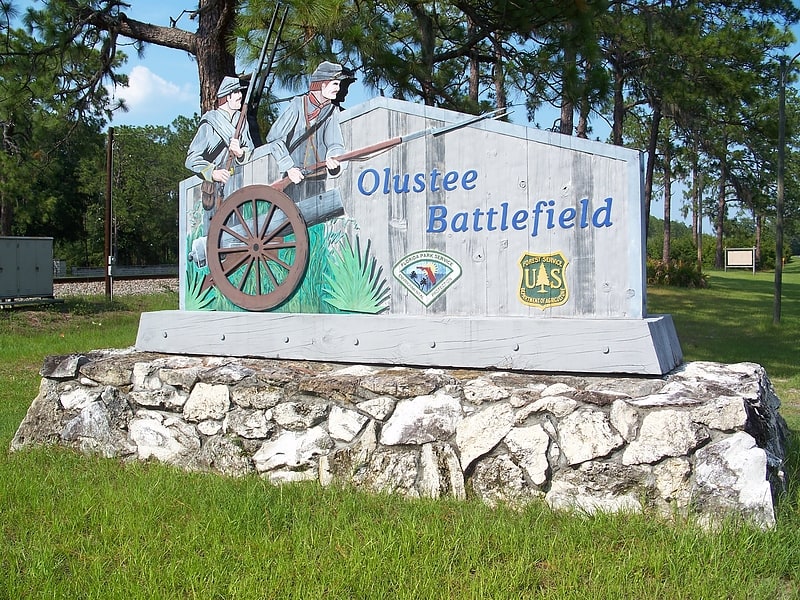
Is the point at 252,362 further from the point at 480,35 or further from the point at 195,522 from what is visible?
the point at 480,35

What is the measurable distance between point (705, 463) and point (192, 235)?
386cm

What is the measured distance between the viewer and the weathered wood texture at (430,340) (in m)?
4.17

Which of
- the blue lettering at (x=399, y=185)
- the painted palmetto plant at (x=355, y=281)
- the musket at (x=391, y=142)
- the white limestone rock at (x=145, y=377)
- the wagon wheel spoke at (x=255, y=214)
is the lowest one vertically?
the white limestone rock at (x=145, y=377)

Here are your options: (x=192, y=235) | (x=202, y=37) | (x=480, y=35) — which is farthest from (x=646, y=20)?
(x=192, y=235)

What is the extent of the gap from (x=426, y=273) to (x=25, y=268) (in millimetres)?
18023

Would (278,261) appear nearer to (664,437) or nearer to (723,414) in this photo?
(664,437)

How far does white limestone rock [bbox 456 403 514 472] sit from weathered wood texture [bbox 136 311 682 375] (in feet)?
1.30

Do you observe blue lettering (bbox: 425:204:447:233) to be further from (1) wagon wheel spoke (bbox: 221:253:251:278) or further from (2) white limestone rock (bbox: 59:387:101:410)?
(2) white limestone rock (bbox: 59:387:101:410)

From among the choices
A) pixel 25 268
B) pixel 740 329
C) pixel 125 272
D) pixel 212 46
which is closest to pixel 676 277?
pixel 740 329

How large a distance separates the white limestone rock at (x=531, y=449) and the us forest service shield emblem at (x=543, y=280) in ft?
2.60

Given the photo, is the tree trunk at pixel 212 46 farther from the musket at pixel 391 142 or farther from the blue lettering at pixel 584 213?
the blue lettering at pixel 584 213

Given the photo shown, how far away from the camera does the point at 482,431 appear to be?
4098mm

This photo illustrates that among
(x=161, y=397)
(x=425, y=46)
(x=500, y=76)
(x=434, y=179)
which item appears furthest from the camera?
(x=500, y=76)

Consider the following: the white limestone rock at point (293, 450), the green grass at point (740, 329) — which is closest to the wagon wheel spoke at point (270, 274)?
the white limestone rock at point (293, 450)
